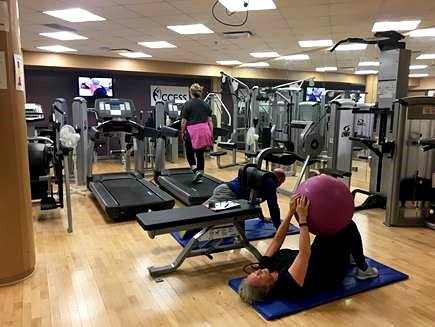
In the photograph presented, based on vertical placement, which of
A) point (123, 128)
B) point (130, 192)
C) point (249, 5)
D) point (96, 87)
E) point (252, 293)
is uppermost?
point (249, 5)

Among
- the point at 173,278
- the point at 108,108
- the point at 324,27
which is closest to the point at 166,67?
the point at 108,108

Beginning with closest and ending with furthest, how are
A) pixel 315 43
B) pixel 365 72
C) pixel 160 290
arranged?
1. pixel 160 290
2. pixel 315 43
3. pixel 365 72

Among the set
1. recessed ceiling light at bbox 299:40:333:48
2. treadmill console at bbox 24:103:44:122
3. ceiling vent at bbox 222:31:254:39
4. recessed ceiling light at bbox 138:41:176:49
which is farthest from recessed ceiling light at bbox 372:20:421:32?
treadmill console at bbox 24:103:44:122

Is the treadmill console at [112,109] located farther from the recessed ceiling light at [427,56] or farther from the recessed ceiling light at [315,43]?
the recessed ceiling light at [427,56]

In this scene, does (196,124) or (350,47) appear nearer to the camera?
(196,124)

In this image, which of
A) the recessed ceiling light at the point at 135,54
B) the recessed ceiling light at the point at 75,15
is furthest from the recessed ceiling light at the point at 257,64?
the recessed ceiling light at the point at 75,15

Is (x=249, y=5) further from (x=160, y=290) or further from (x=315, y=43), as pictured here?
(x=160, y=290)

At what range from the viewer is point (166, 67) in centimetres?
1059

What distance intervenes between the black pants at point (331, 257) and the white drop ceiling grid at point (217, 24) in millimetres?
3589

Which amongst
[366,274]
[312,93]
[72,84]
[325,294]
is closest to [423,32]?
[312,93]

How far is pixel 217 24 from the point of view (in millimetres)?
6211

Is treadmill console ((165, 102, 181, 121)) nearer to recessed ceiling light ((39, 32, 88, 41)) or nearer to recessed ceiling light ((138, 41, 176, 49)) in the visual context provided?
recessed ceiling light ((138, 41, 176, 49))

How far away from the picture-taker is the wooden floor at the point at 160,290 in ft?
7.47

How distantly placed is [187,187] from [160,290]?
2.66 metres
